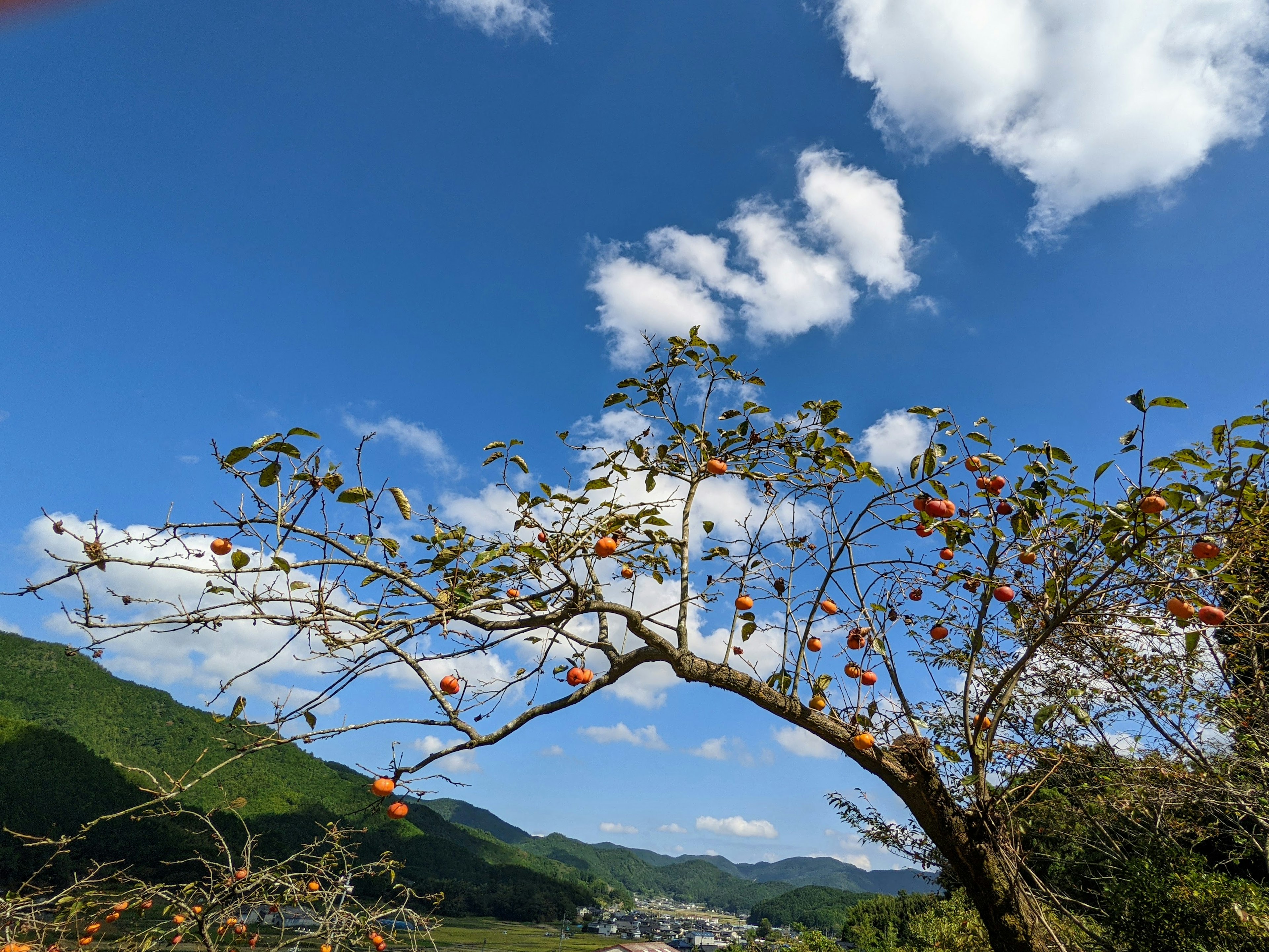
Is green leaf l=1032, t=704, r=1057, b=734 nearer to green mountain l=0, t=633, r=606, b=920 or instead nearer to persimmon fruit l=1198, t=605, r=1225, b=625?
persimmon fruit l=1198, t=605, r=1225, b=625

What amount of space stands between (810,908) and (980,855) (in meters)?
69.0

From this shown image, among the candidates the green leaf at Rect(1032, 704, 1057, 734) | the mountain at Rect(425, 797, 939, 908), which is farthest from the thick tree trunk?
the mountain at Rect(425, 797, 939, 908)

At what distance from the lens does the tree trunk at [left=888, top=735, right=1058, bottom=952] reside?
256 centimetres

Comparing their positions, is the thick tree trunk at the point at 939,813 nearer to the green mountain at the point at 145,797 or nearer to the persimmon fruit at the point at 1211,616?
the persimmon fruit at the point at 1211,616

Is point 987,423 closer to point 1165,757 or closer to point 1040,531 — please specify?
point 1040,531

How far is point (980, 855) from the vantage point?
2.70 meters

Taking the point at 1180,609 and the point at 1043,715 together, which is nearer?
the point at 1180,609

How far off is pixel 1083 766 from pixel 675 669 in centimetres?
295

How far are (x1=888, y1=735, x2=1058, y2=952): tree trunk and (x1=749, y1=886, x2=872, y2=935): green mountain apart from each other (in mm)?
41981

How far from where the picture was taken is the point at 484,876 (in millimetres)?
62438

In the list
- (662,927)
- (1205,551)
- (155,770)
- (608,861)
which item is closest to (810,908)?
(662,927)

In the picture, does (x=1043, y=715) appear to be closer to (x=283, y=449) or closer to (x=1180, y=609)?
(x=1180, y=609)

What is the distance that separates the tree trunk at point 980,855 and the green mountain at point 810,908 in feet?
138

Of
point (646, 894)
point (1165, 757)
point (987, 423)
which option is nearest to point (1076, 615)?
point (987, 423)
